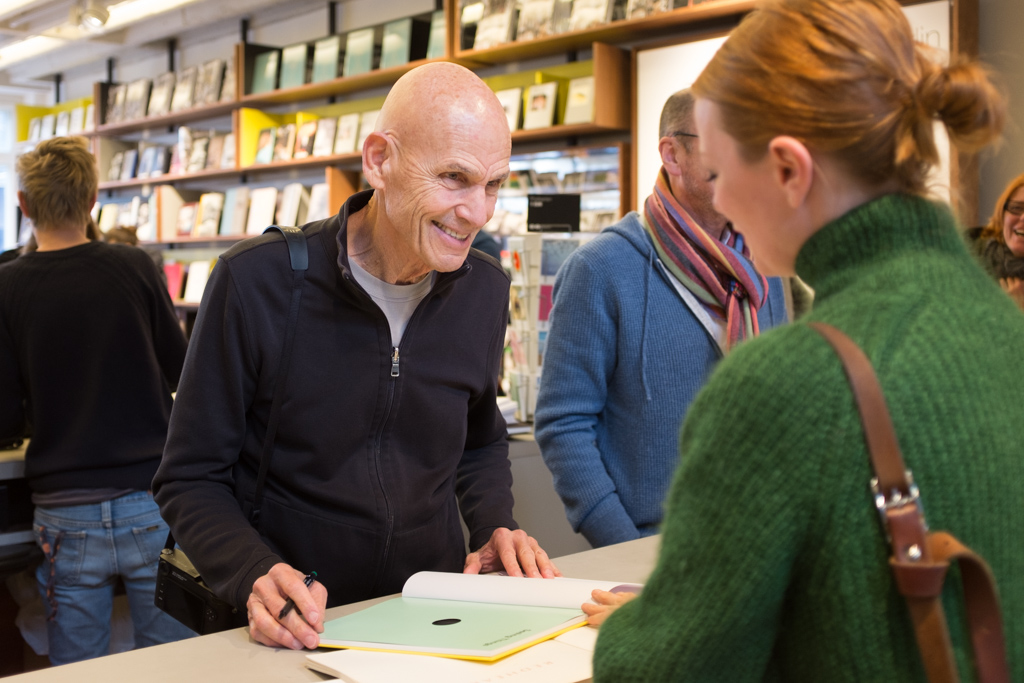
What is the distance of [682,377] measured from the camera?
6.03 feet

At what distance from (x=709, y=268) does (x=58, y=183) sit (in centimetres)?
184

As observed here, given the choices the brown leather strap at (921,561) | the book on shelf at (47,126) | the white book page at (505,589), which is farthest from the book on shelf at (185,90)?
the brown leather strap at (921,561)

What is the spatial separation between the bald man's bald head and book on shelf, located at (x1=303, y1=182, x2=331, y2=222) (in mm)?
4634

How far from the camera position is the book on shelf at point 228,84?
6664 millimetres

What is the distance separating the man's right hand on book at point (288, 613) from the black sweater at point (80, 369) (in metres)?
1.50

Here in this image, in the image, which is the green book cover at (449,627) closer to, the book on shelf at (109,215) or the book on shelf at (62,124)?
the book on shelf at (109,215)

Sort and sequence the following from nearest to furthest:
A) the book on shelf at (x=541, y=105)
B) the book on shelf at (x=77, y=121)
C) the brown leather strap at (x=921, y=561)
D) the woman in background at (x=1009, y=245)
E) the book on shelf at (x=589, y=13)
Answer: the brown leather strap at (x=921, y=561) < the woman in background at (x=1009, y=245) < the book on shelf at (x=589, y=13) < the book on shelf at (x=541, y=105) < the book on shelf at (x=77, y=121)

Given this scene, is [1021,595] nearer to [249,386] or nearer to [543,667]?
[543,667]

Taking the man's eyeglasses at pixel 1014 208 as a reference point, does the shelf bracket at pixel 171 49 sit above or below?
above

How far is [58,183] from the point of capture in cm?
258

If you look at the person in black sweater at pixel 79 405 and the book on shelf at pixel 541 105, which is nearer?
the person in black sweater at pixel 79 405

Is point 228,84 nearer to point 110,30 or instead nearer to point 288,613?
point 110,30

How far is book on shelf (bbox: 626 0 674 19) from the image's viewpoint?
414 centimetres

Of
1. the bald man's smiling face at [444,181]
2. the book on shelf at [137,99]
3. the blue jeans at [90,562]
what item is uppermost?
the book on shelf at [137,99]
